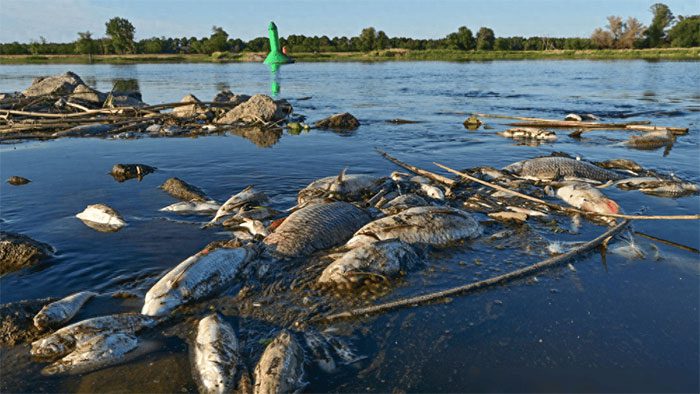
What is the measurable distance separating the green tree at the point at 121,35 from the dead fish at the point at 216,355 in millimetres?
Answer: 113472

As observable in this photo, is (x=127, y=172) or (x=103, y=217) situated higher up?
(x=127, y=172)

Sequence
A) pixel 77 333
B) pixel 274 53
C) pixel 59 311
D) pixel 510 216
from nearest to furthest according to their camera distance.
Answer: pixel 77 333, pixel 59 311, pixel 510 216, pixel 274 53

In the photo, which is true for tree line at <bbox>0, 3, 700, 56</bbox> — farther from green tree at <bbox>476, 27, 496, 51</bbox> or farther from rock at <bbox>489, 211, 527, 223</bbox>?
rock at <bbox>489, 211, 527, 223</bbox>

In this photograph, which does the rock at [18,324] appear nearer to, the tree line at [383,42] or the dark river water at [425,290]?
the dark river water at [425,290]

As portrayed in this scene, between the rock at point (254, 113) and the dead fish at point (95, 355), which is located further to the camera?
the rock at point (254, 113)

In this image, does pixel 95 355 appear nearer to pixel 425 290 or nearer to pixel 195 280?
pixel 195 280

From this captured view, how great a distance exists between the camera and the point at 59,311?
4652mm

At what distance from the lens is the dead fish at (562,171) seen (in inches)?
377

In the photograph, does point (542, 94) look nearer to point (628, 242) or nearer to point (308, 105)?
point (308, 105)

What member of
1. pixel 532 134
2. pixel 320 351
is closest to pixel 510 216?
pixel 320 351

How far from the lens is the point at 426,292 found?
524 cm

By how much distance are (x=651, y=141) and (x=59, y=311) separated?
15.0 metres

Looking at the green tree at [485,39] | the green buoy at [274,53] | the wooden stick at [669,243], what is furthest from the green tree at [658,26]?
the wooden stick at [669,243]

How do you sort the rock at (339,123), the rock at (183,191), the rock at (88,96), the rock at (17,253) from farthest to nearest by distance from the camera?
the rock at (88,96), the rock at (339,123), the rock at (183,191), the rock at (17,253)
